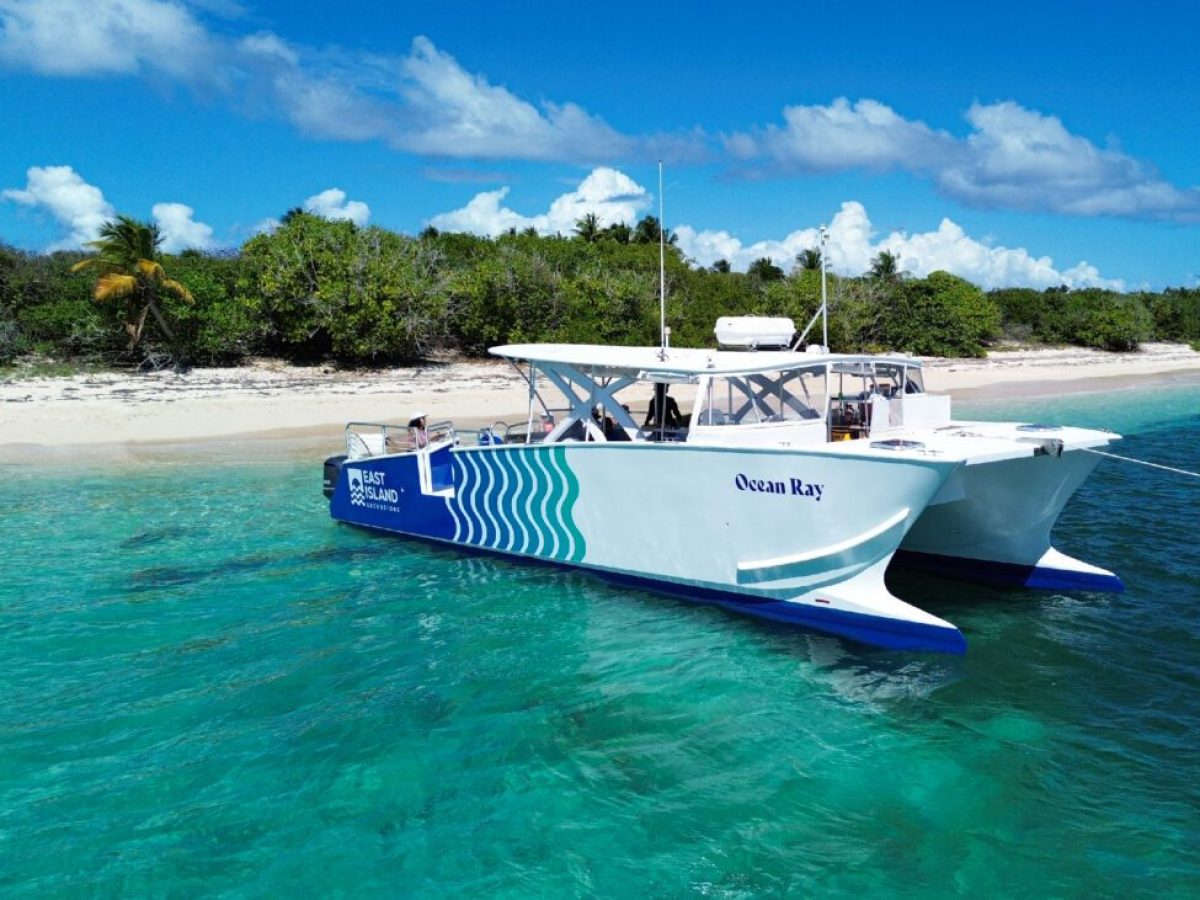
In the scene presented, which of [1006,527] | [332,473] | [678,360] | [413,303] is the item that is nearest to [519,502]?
[678,360]

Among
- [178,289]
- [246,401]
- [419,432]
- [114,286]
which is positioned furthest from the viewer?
[178,289]

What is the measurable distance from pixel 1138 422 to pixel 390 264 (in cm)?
2530

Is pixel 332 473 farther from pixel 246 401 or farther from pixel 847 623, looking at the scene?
pixel 246 401

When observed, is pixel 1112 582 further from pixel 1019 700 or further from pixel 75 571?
pixel 75 571

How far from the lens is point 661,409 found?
425 inches

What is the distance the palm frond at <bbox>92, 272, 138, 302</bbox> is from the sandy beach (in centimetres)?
258

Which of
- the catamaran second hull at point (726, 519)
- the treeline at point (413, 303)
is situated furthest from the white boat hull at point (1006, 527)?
the treeline at point (413, 303)

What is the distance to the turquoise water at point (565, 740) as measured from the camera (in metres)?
5.50

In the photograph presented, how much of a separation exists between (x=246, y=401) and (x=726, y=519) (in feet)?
69.3

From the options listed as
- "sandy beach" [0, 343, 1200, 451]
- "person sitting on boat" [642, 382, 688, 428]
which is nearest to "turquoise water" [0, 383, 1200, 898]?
"person sitting on boat" [642, 382, 688, 428]

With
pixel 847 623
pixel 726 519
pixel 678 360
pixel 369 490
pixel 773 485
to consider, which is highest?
pixel 678 360

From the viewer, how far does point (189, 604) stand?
34.8 feet

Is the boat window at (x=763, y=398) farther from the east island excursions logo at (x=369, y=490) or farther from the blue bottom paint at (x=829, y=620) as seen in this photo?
the east island excursions logo at (x=369, y=490)

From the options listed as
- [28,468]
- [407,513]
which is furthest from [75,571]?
[28,468]
